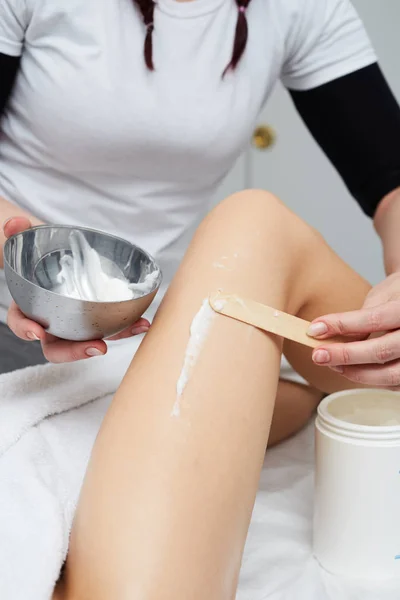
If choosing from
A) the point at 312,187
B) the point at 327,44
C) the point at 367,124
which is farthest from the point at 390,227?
the point at 312,187

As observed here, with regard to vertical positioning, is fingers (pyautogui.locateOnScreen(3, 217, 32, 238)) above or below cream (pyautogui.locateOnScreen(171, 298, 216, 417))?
above

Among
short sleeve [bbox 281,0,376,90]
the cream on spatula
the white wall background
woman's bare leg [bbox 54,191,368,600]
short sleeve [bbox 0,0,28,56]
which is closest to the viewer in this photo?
woman's bare leg [bbox 54,191,368,600]

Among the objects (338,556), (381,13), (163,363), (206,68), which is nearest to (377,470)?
(338,556)

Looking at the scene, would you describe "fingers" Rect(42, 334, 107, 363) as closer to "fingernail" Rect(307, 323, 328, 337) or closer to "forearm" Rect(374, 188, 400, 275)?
"fingernail" Rect(307, 323, 328, 337)

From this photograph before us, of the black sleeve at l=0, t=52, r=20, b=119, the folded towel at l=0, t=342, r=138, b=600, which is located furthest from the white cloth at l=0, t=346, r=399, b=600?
the black sleeve at l=0, t=52, r=20, b=119

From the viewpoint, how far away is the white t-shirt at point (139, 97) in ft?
2.77

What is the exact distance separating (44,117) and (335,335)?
442mm

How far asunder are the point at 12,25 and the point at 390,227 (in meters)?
0.52

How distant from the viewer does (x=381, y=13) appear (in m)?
1.82

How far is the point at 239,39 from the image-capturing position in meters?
0.89

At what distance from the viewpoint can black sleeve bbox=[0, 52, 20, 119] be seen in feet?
2.77

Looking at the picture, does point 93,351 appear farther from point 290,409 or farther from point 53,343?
point 290,409

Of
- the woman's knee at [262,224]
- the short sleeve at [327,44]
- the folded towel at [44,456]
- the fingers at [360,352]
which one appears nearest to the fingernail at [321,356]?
the fingers at [360,352]

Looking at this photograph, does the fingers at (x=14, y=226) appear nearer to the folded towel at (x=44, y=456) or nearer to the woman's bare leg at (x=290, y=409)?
the folded towel at (x=44, y=456)
